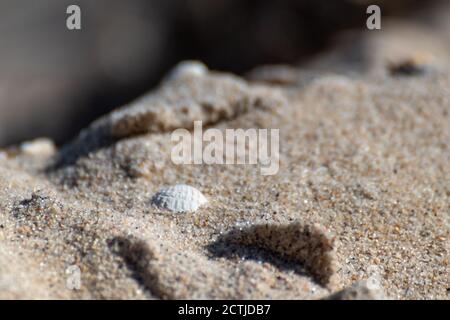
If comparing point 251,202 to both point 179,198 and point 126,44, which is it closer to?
point 179,198

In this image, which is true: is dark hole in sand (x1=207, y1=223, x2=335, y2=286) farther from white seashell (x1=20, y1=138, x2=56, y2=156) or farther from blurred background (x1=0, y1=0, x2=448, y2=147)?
blurred background (x1=0, y1=0, x2=448, y2=147)

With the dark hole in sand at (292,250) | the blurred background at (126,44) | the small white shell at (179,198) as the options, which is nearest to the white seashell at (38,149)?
the small white shell at (179,198)

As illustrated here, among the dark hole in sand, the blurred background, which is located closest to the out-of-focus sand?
the dark hole in sand

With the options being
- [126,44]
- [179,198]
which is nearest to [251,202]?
[179,198]

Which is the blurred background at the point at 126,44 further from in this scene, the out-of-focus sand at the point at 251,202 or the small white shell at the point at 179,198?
the small white shell at the point at 179,198
